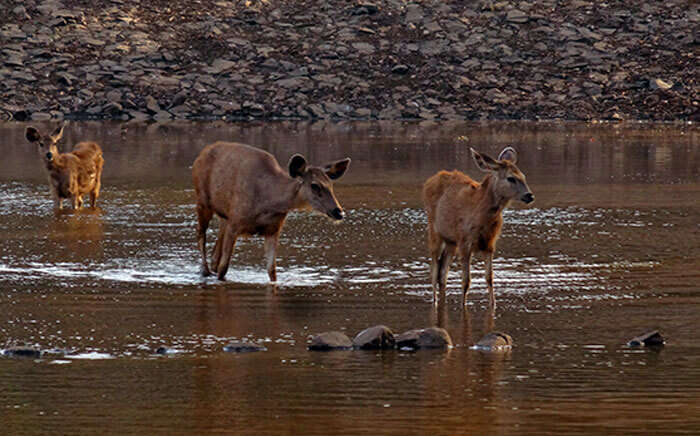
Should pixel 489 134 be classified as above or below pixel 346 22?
below

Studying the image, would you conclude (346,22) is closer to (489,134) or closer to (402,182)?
(489,134)

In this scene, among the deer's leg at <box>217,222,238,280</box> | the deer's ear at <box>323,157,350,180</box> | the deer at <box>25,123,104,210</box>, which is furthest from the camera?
the deer at <box>25,123,104,210</box>

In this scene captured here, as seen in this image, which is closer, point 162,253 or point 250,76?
point 162,253

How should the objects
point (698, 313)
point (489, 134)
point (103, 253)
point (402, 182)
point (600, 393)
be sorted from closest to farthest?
point (600, 393), point (698, 313), point (103, 253), point (402, 182), point (489, 134)

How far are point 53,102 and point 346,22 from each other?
1254 centimetres

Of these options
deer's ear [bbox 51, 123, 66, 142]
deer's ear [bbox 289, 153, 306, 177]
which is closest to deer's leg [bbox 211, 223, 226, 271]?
deer's ear [bbox 289, 153, 306, 177]

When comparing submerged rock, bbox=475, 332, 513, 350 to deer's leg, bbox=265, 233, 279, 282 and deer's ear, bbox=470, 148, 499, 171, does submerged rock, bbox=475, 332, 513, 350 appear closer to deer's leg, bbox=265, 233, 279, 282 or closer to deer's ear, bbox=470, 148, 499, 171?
deer's ear, bbox=470, 148, 499, 171

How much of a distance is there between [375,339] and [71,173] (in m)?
13.1

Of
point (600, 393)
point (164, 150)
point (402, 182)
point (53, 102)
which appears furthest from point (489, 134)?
point (600, 393)

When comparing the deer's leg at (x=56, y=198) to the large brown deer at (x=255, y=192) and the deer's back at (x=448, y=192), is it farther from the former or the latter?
the deer's back at (x=448, y=192)

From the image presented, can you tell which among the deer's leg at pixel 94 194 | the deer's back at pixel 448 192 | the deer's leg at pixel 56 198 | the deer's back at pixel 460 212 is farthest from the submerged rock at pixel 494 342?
the deer's leg at pixel 94 194

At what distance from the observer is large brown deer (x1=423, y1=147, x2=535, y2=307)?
591 inches

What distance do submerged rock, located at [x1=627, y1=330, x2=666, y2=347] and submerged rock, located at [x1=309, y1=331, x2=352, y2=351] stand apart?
8.52 ft

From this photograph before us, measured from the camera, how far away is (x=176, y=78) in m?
51.3
